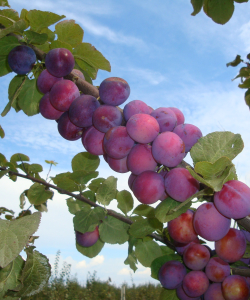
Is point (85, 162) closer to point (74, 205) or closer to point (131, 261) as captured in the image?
point (74, 205)

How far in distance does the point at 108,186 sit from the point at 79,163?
0.14 m

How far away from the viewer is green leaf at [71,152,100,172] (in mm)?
929

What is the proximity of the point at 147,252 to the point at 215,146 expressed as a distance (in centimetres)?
59

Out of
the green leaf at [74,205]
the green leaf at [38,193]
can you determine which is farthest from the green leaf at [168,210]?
the green leaf at [38,193]

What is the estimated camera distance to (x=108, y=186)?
937 mm

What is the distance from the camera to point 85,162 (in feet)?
3.11

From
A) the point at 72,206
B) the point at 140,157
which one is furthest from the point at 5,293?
the point at 140,157

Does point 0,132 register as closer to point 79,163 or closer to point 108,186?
point 79,163

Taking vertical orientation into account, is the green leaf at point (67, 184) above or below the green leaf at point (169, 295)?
above

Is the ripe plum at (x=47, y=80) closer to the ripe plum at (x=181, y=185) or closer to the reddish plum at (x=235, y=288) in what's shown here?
the ripe plum at (x=181, y=185)

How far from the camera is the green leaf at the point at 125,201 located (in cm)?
103

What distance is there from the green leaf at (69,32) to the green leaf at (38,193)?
24.7 inches

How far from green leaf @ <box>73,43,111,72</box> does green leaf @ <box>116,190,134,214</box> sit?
1.66ft

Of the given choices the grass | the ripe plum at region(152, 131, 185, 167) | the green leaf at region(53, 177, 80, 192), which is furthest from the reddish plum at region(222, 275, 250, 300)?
the grass
